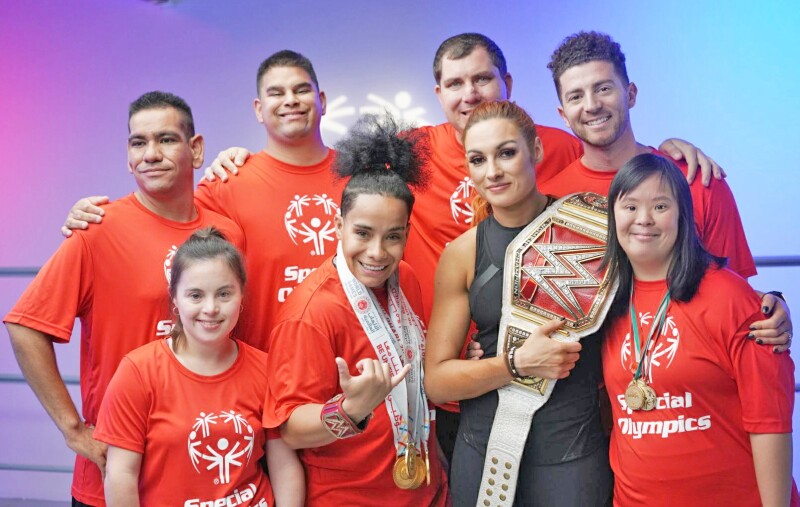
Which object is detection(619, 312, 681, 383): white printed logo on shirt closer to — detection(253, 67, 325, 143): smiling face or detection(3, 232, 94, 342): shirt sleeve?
detection(253, 67, 325, 143): smiling face

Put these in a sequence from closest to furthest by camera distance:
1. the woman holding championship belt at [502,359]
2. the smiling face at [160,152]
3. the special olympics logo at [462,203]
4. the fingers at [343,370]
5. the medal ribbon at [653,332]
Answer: the fingers at [343,370]
the medal ribbon at [653,332]
the woman holding championship belt at [502,359]
the smiling face at [160,152]
the special olympics logo at [462,203]

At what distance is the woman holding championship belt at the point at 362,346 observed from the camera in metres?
2.26

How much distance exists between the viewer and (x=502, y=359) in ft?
7.60

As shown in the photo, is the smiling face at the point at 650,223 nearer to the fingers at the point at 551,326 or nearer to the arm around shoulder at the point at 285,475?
the fingers at the point at 551,326

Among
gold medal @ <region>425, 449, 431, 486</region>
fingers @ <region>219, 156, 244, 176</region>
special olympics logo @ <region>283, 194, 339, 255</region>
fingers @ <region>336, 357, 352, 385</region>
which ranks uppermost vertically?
fingers @ <region>219, 156, 244, 176</region>

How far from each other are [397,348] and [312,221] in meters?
0.71

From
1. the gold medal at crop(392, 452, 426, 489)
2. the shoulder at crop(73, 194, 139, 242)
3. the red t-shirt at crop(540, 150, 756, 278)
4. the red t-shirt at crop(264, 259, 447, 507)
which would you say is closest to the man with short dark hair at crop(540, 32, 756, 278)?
the red t-shirt at crop(540, 150, 756, 278)

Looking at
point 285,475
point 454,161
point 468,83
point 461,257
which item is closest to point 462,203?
A: point 454,161

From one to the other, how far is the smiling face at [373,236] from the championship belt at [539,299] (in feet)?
1.08

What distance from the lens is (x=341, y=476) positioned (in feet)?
7.70

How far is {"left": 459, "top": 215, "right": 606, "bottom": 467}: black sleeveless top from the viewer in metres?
2.29

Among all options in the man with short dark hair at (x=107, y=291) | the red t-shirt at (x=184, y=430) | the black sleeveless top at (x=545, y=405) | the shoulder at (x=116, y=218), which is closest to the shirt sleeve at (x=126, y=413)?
the red t-shirt at (x=184, y=430)

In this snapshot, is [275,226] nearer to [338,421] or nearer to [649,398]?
[338,421]

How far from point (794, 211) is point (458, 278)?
331cm
